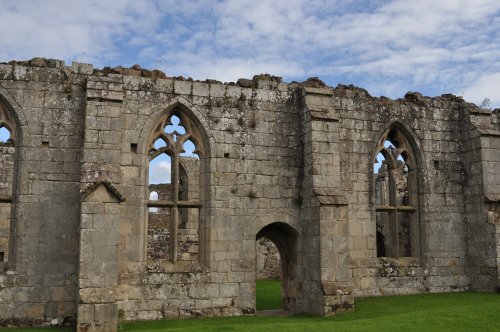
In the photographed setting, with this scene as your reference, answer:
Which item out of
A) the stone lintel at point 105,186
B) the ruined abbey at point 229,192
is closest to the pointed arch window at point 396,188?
the ruined abbey at point 229,192

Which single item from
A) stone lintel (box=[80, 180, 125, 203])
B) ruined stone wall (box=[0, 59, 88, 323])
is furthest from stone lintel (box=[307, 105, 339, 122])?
ruined stone wall (box=[0, 59, 88, 323])

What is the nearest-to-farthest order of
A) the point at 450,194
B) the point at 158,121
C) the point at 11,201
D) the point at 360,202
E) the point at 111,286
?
the point at 111,286
the point at 11,201
the point at 158,121
the point at 360,202
the point at 450,194

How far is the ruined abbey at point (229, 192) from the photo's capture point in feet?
36.1

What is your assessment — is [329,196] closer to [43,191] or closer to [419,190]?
[419,190]

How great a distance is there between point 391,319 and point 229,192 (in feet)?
14.8

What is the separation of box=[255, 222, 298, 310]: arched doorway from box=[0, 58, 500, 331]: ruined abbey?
60 mm

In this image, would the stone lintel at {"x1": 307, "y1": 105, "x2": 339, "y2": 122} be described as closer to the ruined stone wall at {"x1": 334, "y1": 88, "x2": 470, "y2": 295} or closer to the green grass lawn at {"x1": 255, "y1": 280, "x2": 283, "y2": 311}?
the ruined stone wall at {"x1": 334, "y1": 88, "x2": 470, "y2": 295}

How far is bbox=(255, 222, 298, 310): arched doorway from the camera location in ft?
43.0

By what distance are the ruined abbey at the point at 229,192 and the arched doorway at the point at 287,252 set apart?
60 millimetres

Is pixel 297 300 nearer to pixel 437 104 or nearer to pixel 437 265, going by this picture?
pixel 437 265

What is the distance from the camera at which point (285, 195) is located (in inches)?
508

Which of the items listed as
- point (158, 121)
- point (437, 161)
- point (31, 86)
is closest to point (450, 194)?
point (437, 161)

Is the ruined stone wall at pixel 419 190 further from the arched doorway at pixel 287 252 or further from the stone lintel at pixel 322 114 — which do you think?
the arched doorway at pixel 287 252

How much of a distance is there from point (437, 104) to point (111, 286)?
9.96 meters
